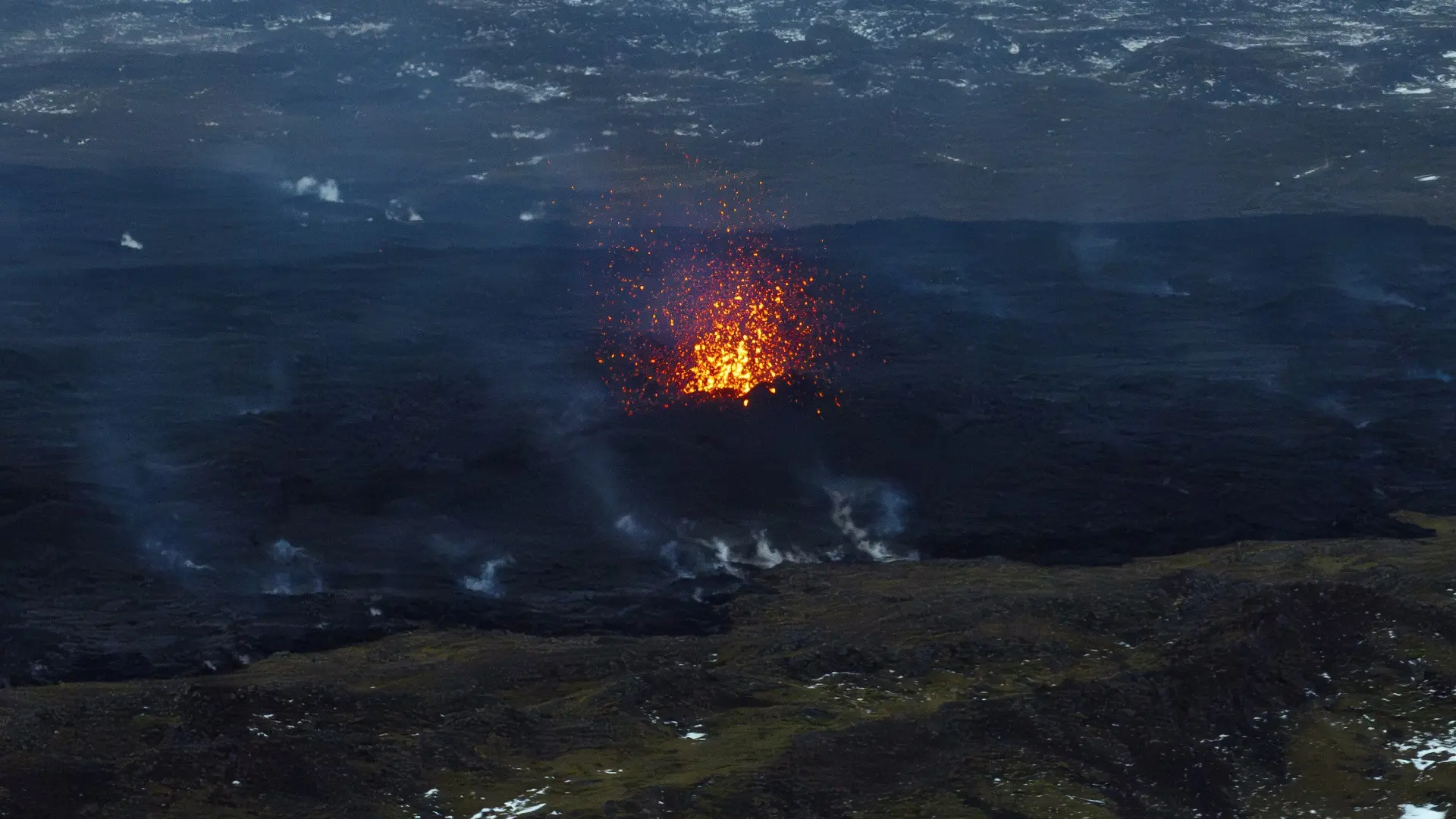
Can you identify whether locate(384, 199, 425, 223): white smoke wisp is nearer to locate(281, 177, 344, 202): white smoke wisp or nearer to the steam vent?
the steam vent

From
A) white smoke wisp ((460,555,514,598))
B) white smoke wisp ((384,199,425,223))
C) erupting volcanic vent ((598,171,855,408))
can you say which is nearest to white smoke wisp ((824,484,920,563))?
erupting volcanic vent ((598,171,855,408))

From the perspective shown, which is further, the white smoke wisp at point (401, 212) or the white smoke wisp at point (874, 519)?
the white smoke wisp at point (401, 212)

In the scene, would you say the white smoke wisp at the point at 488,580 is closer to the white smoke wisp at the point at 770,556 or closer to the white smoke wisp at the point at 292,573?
the white smoke wisp at the point at 292,573

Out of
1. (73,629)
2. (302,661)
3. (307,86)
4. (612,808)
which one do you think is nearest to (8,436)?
(73,629)

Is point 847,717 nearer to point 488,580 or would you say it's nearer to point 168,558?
point 488,580

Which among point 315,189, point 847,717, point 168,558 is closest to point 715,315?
point 315,189

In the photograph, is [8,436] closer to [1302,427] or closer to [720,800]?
[720,800]

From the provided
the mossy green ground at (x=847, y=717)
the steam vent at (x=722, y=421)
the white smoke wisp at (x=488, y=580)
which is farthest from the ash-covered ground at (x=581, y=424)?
the mossy green ground at (x=847, y=717)
